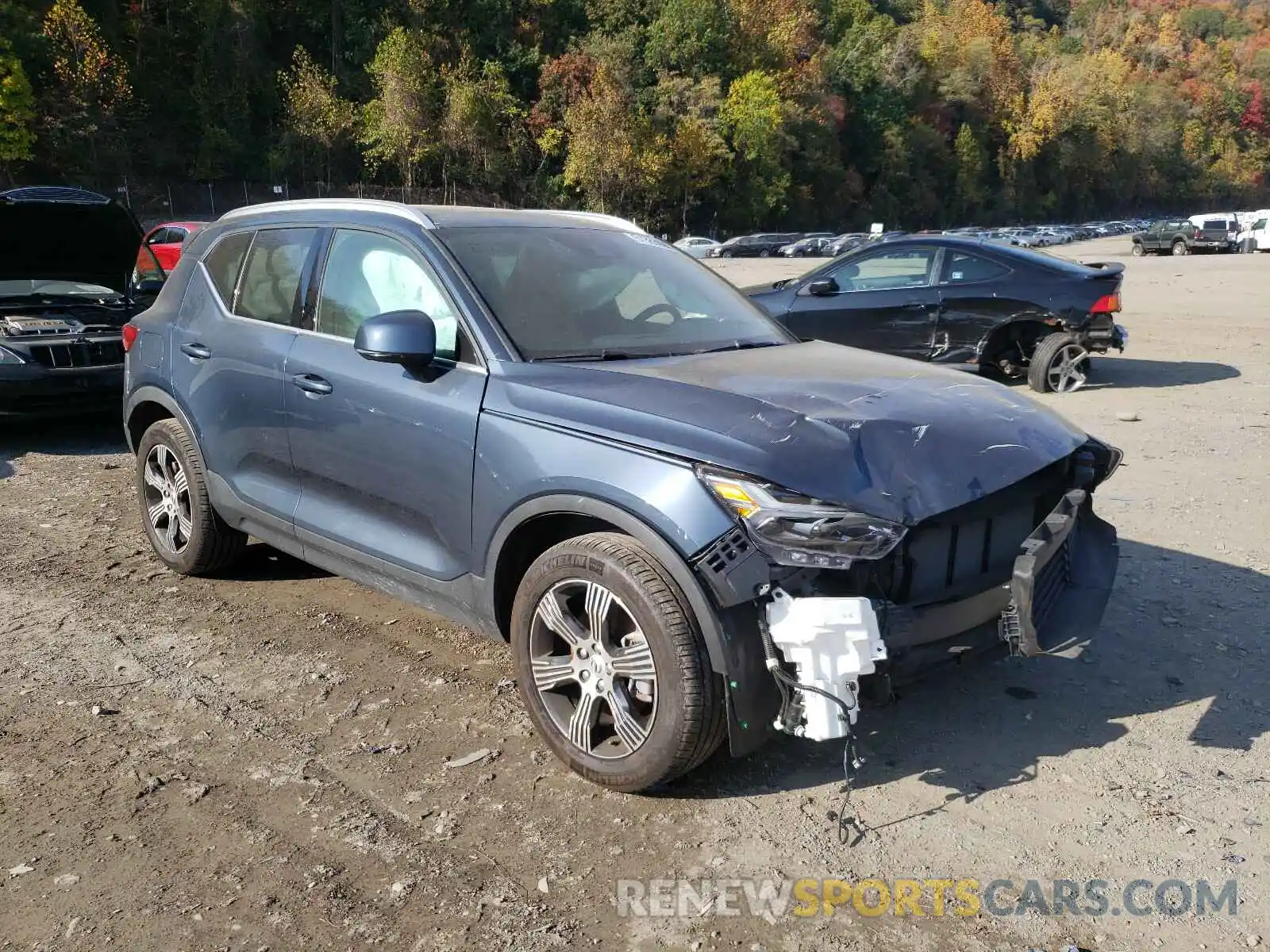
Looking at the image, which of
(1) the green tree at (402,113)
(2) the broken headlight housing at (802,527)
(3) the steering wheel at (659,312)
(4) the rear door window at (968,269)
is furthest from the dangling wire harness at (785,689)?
(1) the green tree at (402,113)

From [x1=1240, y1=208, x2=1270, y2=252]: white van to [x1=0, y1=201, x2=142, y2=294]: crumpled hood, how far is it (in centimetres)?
4762

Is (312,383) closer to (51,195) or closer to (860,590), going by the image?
(860,590)

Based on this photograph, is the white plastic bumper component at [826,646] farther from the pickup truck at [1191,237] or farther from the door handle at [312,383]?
the pickup truck at [1191,237]

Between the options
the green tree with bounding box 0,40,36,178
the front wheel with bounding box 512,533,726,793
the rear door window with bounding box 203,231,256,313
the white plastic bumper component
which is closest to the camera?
the white plastic bumper component

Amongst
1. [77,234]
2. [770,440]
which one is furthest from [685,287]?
[77,234]

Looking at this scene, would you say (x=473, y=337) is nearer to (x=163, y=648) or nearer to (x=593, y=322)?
(x=593, y=322)

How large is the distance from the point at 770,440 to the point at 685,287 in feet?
5.49

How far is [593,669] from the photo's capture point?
3.20m

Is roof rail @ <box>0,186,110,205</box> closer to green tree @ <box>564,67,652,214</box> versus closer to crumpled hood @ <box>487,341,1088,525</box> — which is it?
crumpled hood @ <box>487,341,1088,525</box>

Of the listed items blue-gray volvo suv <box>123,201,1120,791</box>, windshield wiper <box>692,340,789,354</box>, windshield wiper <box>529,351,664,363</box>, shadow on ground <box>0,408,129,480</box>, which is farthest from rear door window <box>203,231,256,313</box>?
shadow on ground <box>0,408,129,480</box>

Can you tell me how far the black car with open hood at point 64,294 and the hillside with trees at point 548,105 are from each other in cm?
4767

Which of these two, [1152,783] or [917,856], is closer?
[917,856]

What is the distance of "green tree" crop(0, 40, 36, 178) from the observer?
46.9 m

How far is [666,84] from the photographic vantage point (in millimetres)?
71188
